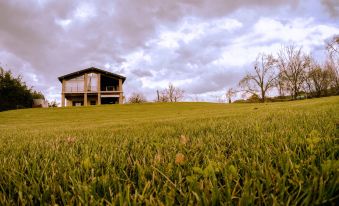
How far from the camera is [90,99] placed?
163ft

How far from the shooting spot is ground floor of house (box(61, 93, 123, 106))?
4683cm

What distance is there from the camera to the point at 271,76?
58844 millimetres

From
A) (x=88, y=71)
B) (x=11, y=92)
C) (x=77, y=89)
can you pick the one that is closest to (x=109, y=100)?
(x=77, y=89)

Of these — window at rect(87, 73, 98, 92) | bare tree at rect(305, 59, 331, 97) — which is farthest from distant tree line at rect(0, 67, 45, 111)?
bare tree at rect(305, 59, 331, 97)

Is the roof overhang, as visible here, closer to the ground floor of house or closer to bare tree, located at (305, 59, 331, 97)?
the ground floor of house

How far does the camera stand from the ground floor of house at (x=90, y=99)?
154 feet

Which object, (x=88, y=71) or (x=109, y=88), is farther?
(x=109, y=88)

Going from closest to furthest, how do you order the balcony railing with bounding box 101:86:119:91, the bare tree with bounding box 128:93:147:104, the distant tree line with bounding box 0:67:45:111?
the distant tree line with bounding box 0:67:45:111
the balcony railing with bounding box 101:86:119:91
the bare tree with bounding box 128:93:147:104

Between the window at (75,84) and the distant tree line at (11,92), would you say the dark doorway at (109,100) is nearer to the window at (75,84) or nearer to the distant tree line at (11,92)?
the window at (75,84)

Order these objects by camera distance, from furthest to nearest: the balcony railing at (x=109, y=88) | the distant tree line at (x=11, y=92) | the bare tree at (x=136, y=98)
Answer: the bare tree at (x=136, y=98) < the balcony railing at (x=109, y=88) < the distant tree line at (x=11, y=92)

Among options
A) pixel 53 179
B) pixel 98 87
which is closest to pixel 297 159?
pixel 53 179

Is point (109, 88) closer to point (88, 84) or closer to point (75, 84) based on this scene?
point (88, 84)

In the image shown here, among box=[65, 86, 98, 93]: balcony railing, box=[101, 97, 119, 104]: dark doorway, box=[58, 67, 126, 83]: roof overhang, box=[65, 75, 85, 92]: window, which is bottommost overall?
box=[101, 97, 119, 104]: dark doorway

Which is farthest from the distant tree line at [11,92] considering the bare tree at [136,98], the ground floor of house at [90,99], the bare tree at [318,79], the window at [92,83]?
the bare tree at [318,79]
